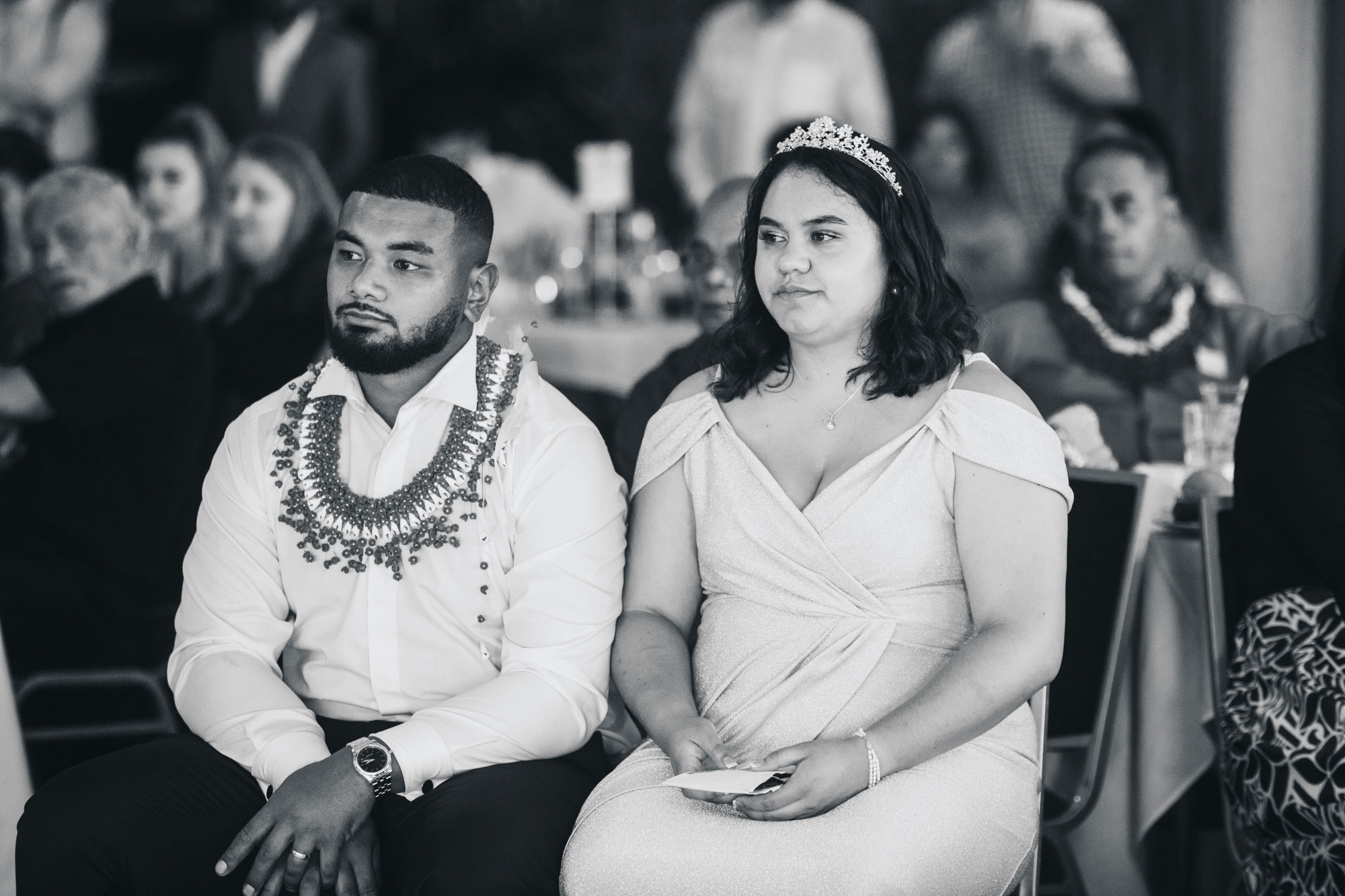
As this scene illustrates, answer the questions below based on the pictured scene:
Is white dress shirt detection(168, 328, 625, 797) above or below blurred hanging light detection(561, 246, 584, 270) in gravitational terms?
below

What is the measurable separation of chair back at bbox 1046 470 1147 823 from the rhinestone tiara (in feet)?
2.58

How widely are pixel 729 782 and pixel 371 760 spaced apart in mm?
503

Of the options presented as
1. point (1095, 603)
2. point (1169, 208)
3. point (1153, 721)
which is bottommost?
point (1153, 721)

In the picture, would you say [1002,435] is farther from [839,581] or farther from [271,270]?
[271,270]

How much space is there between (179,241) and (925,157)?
3579 mm

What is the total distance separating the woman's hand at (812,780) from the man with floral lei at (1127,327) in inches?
88.7

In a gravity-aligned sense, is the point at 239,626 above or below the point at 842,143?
below

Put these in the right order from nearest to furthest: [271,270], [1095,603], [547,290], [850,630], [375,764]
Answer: [375,764] < [850,630] < [1095,603] < [271,270] < [547,290]

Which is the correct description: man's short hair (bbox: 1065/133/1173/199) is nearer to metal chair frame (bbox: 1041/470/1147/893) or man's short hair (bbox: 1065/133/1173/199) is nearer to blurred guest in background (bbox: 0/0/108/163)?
metal chair frame (bbox: 1041/470/1147/893)

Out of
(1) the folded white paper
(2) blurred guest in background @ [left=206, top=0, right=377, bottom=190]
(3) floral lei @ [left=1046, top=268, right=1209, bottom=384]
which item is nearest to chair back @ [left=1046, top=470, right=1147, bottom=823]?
(1) the folded white paper

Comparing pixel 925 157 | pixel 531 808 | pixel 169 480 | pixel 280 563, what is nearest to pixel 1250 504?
pixel 531 808

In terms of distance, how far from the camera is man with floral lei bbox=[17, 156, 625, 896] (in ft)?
6.56

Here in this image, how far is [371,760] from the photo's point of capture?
6.44ft

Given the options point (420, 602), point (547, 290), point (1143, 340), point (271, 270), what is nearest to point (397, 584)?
point (420, 602)
